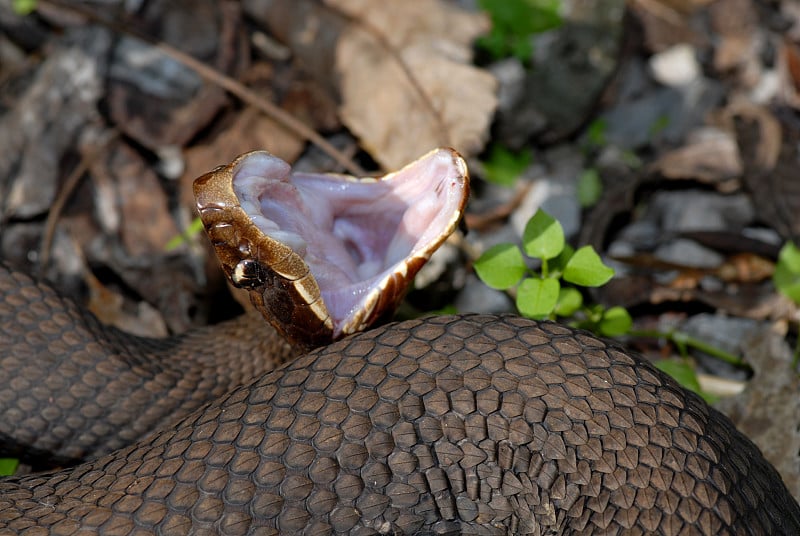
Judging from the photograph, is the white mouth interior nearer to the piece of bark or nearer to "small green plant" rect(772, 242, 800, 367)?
"small green plant" rect(772, 242, 800, 367)

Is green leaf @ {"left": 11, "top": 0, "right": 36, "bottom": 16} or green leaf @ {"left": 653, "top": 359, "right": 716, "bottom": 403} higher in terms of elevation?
green leaf @ {"left": 11, "top": 0, "right": 36, "bottom": 16}

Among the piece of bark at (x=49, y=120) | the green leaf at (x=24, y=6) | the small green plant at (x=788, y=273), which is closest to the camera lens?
the small green plant at (x=788, y=273)

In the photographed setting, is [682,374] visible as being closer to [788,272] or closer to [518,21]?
[788,272]

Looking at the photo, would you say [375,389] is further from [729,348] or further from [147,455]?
[729,348]

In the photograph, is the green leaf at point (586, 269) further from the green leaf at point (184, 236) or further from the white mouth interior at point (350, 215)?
the green leaf at point (184, 236)

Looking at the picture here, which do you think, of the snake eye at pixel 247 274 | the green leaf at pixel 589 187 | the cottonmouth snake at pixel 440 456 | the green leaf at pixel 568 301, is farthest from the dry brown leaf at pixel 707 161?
the snake eye at pixel 247 274

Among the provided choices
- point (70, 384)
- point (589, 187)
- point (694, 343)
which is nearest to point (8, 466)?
point (70, 384)

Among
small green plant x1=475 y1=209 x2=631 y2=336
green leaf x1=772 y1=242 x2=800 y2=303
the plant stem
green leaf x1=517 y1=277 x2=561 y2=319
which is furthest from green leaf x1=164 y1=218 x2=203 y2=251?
green leaf x1=772 y1=242 x2=800 y2=303

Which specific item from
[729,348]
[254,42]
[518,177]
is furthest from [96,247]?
[729,348]
